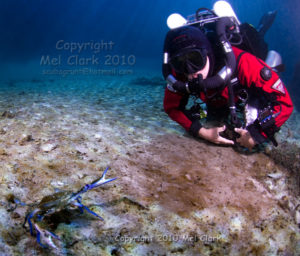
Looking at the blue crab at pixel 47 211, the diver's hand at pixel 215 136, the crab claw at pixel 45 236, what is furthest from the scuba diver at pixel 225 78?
the crab claw at pixel 45 236

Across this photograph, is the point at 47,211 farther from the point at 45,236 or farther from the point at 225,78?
the point at 225,78

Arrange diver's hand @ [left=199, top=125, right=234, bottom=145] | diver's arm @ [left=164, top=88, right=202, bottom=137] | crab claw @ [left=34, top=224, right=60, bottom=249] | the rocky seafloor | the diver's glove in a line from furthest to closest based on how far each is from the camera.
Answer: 1. diver's arm @ [left=164, top=88, right=202, bottom=137]
2. diver's hand @ [left=199, top=125, right=234, bottom=145]
3. the diver's glove
4. the rocky seafloor
5. crab claw @ [left=34, top=224, right=60, bottom=249]

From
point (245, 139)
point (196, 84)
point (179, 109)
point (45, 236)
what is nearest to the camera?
point (45, 236)

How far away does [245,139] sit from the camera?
3.27m

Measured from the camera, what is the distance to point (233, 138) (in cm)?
355

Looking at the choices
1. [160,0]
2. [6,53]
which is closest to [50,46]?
[6,53]

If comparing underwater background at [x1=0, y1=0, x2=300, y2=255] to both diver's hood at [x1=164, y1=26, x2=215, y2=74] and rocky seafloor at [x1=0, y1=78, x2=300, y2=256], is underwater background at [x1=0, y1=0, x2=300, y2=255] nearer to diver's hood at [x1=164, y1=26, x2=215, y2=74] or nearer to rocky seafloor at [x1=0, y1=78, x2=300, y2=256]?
rocky seafloor at [x1=0, y1=78, x2=300, y2=256]

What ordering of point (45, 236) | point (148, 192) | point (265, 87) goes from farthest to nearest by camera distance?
1. point (265, 87)
2. point (148, 192)
3. point (45, 236)

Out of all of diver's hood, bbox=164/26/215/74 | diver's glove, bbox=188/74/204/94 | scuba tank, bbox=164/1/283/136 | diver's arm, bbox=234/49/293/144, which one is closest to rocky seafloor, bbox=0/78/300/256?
diver's arm, bbox=234/49/293/144

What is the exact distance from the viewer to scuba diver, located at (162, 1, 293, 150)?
9.35 ft

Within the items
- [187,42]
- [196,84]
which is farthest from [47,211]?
[187,42]

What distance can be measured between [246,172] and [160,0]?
135594mm

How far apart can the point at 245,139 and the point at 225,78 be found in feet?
3.79

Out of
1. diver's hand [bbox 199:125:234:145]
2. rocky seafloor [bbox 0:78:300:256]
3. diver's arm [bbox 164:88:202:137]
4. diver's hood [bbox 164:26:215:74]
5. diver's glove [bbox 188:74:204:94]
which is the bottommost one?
rocky seafloor [bbox 0:78:300:256]
